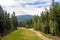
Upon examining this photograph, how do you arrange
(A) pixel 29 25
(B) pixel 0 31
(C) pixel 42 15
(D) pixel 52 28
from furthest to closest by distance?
1. (A) pixel 29 25
2. (C) pixel 42 15
3. (B) pixel 0 31
4. (D) pixel 52 28

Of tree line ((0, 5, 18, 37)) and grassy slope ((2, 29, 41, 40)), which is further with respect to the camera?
tree line ((0, 5, 18, 37))

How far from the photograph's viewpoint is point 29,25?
14925cm

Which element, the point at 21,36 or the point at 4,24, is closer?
the point at 21,36

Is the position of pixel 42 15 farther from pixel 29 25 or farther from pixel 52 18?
pixel 29 25

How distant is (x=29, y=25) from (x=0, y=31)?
85767mm

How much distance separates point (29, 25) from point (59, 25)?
→ 89.6 metres

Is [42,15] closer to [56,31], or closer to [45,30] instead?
[45,30]

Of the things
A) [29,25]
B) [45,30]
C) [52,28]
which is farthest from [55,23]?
[29,25]

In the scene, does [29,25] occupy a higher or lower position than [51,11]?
lower

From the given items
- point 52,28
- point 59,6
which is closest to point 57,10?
point 59,6

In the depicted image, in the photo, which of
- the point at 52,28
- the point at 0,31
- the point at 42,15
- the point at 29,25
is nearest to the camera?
the point at 52,28

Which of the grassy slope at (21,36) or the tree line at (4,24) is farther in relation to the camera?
the tree line at (4,24)

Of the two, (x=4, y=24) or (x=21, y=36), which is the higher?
(x=4, y=24)

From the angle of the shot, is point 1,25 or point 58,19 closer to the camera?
point 58,19
